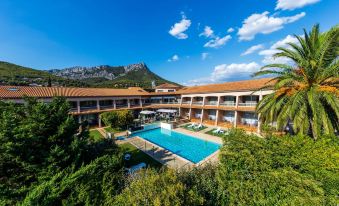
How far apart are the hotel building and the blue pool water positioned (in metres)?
7.54

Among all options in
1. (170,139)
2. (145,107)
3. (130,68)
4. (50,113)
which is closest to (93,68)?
(130,68)

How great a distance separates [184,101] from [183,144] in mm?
19469

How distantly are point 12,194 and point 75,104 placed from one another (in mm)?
30582

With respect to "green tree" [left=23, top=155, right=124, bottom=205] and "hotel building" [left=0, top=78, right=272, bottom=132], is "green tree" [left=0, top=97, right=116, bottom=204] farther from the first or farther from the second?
"hotel building" [left=0, top=78, right=272, bottom=132]

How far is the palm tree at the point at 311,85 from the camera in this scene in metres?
10.1

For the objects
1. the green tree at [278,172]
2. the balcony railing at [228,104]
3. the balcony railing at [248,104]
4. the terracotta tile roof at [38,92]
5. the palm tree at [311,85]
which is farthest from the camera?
the balcony railing at [228,104]

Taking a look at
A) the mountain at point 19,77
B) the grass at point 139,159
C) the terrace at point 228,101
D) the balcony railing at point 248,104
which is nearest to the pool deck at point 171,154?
the grass at point 139,159

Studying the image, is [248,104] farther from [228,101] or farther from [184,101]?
[184,101]

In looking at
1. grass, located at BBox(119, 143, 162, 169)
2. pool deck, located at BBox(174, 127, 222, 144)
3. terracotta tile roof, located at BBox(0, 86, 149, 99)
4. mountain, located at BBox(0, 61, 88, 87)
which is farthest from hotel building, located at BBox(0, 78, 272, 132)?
mountain, located at BBox(0, 61, 88, 87)

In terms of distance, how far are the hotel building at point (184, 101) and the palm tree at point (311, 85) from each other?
12.4m

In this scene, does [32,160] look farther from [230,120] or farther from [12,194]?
[230,120]

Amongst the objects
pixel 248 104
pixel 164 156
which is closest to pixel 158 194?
pixel 164 156

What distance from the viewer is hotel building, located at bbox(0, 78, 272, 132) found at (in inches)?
1109

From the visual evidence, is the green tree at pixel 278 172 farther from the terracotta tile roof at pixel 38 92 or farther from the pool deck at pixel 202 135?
the terracotta tile roof at pixel 38 92
